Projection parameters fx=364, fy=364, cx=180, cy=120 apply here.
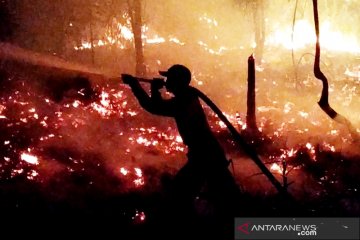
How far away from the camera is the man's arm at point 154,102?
16.4 ft

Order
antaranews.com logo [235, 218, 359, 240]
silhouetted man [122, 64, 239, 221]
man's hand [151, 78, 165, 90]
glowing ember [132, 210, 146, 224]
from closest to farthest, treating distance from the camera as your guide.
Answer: silhouetted man [122, 64, 239, 221] < man's hand [151, 78, 165, 90] < antaranews.com logo [235, 218, 359, 240] < glowing ember [132, 210, 146, 224]

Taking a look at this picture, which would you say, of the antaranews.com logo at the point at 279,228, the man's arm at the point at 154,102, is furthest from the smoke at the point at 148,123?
the man's arm at the point at 154,102

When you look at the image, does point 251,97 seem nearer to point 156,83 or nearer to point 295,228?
point 295,228

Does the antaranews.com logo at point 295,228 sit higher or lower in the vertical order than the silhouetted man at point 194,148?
lower

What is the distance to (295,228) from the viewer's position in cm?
557

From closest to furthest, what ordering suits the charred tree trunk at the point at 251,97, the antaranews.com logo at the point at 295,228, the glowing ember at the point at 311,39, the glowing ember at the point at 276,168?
the antaranews.com logo at the point at 295,228 → the glowing ember at the point at 276,168 → the charred tree trunk at the point at 251,97 → the glowing ember at the point at 311,39

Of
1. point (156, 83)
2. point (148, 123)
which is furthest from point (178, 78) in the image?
point (148, 123)

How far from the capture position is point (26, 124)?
902cm

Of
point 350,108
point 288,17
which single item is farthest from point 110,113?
point 288,17

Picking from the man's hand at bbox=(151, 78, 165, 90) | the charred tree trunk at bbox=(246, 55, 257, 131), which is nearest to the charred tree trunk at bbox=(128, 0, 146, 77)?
the charred tree trunk at bbox=(246, 55, 257, 131)

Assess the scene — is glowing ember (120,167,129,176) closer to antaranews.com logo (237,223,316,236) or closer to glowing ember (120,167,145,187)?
glowing ember (120,167,145,187)

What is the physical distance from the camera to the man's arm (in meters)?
5.00

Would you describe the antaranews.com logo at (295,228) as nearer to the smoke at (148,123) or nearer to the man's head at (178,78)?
the smoke at (148,123)

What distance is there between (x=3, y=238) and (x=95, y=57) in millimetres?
9778
